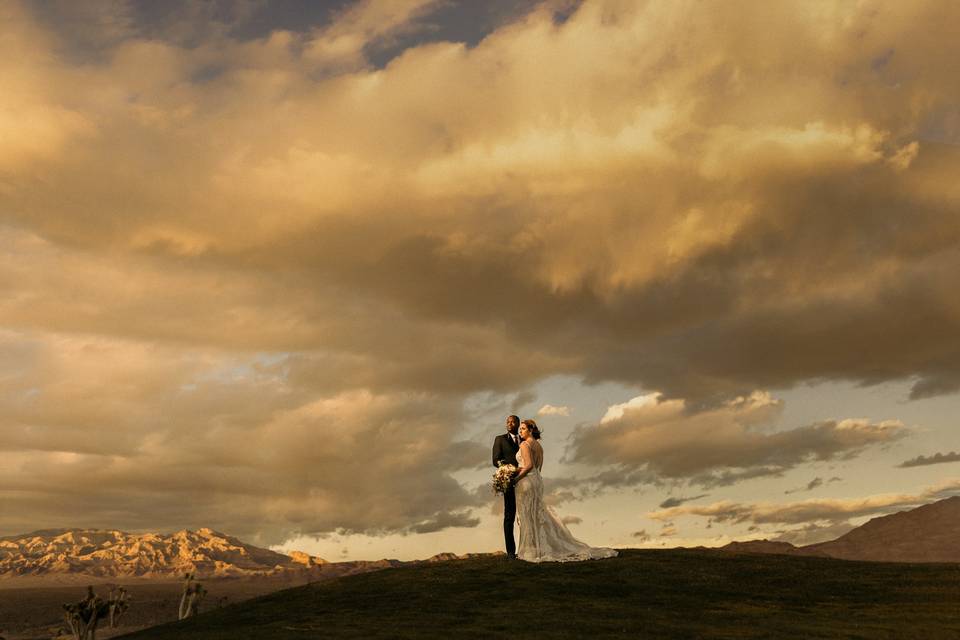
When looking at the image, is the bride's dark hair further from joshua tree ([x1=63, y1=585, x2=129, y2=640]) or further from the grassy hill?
joshua tree ([x1=63, y1=585, x2=129, y2=640])

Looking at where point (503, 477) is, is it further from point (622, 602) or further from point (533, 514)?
point (622, 602)

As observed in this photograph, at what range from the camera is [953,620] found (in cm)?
2253

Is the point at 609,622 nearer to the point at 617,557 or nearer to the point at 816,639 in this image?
the point at 816,639

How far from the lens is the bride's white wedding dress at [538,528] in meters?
31.5

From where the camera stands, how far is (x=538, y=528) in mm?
31781

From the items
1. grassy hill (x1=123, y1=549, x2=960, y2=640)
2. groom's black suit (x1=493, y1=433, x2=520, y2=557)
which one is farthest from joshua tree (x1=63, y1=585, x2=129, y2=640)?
groom's black suit (x1=493, y1=433, x2=520, y2=557)

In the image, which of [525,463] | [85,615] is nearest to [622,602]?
[525,463]

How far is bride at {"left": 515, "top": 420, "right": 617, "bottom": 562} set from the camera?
104 feet

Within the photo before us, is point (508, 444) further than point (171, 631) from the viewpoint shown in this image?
Yes

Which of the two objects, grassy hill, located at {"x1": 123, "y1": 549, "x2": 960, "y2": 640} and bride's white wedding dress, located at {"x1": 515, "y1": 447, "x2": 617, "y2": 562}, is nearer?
grassy hill, located at {"x1": 123, "y1": 549, "x2": 960, "y2": 640}

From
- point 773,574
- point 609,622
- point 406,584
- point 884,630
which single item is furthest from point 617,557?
point 884,630

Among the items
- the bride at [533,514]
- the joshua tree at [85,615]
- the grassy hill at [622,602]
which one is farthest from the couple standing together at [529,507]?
the joshua tree at [85,615]

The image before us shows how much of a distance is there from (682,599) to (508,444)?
29.3 ft

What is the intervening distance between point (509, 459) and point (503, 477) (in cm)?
80
